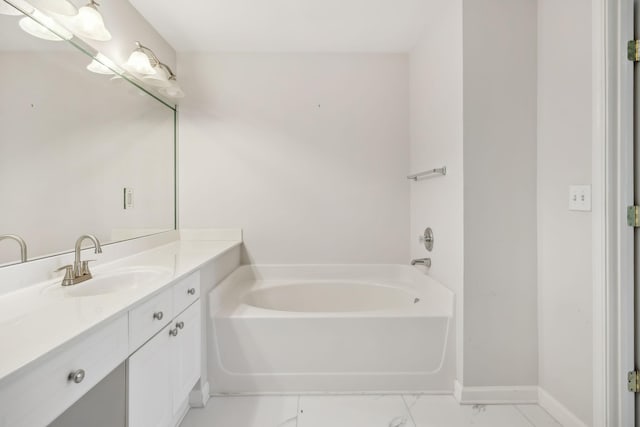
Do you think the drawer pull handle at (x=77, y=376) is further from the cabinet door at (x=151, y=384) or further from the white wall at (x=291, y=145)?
the white wall at (x=291, y=145)

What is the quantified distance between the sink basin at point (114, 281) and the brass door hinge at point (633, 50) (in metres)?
2.02

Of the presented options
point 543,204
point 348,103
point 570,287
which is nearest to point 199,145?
point 348,103

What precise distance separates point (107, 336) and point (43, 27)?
125cm

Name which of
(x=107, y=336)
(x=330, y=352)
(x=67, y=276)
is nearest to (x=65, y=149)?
(x=67, y=276)

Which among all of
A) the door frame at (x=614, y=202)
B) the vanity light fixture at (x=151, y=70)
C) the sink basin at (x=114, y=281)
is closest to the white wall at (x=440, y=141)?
the door frame at (x=614, y=202)

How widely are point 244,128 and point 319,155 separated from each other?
624 mm

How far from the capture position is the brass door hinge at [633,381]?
118cm

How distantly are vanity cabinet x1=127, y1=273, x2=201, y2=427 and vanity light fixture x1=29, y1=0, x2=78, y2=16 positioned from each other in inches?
47.9

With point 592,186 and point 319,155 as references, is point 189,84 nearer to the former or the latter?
point 319,155

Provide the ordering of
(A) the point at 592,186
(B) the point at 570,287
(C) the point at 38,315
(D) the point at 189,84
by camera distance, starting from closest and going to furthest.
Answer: (C) the point at 38,315, (A) the point at 592,186, (B) the point at 570,287, (D) the point at 189,84

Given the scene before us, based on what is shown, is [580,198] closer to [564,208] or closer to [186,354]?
[564,208]

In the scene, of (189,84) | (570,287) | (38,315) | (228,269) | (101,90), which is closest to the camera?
(38,315)

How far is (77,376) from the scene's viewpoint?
0.74m

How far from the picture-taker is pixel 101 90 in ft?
5.19
